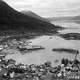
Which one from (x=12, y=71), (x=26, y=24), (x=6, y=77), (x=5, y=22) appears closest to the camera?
(x=6, y=77)

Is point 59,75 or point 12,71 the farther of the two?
point 12,71

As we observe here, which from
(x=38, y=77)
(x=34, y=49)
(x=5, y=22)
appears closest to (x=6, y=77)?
(x=38, y=77)

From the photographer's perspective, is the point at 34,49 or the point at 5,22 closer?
the point at 34,49

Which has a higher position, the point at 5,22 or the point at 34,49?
the point at 5,22

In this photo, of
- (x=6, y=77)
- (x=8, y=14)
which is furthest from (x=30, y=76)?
(x=8, y=14)

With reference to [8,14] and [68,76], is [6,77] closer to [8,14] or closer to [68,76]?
[68,76]

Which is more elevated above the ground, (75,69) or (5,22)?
(5,22)

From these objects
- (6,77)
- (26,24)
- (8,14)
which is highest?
(8,14)

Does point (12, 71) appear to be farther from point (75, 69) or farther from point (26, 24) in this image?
point (26, 24)

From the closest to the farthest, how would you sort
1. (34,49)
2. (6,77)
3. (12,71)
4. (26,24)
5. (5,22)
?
(6,77)
(12,71)
(34,49)
(5,22)
(26,24)
